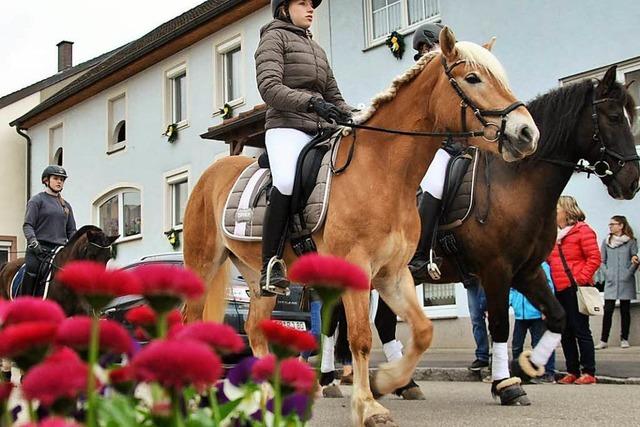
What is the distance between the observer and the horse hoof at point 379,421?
4914 millimetres

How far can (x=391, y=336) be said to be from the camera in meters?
8.05

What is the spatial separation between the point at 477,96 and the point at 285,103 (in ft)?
4.28

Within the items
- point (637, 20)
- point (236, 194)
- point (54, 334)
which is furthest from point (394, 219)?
point (637, 20)


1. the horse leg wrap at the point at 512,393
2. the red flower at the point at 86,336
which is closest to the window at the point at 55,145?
the horse leg wrap at the point at 512,393

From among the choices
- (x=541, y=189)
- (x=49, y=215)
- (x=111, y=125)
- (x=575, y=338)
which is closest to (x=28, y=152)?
(x=111, y=125)

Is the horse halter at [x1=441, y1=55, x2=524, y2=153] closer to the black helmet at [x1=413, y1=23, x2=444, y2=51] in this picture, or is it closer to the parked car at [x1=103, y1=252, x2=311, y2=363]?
the black helmet at [x1=413, y1=23, x2=444, y2=51]

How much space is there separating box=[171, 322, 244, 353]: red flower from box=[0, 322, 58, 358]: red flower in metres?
0.17

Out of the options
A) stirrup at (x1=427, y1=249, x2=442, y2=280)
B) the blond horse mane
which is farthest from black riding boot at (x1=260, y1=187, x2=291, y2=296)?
stirrup at (x1=427, y1=249, x2=442, y2=280)

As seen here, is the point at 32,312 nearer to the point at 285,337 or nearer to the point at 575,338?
the point at 285,337

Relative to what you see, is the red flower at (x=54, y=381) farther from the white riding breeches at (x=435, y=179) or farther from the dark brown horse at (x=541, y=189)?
the white riding breeches at (x=435, y=179)

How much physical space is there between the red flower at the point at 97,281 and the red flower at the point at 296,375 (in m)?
0.30

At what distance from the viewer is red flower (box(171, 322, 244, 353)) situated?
3.94 feet

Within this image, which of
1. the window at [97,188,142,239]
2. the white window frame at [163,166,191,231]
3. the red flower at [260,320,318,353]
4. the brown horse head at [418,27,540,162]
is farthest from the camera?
the window at [97,188,142,239]

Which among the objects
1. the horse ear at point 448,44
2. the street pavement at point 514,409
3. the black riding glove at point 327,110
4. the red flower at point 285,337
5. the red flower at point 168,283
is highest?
the horse ear at point 448,44
